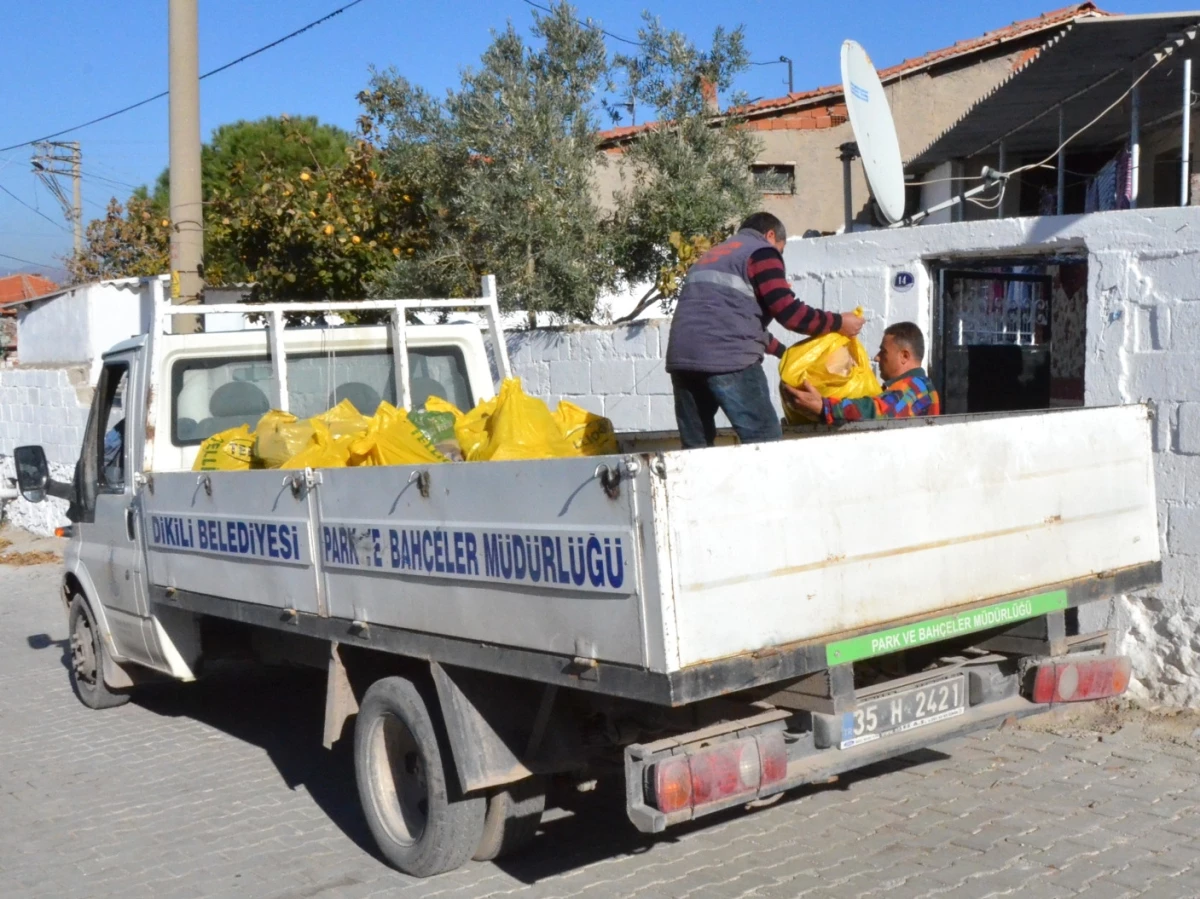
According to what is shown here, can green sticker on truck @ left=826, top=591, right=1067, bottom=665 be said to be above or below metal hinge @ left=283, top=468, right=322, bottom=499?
below

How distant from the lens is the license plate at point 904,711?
394 cm

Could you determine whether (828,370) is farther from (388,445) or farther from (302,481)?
(302,481)

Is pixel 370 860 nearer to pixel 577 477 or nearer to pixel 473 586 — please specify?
pixel 473 586

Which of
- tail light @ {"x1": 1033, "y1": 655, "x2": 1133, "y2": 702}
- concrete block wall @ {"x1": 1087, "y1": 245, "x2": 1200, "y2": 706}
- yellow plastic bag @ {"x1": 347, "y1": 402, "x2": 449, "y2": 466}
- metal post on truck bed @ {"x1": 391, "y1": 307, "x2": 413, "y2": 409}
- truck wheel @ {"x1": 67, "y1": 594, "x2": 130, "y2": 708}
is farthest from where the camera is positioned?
truck wheel @ {"x1": 67, "y1": 594, "x2": 130, "y2": 708}

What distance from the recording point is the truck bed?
347 centimetres

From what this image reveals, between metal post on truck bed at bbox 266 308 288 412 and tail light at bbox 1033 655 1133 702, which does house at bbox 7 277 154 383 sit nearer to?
metal post on truck bed at bbox 266 308 288 412

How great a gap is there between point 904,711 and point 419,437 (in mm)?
2312

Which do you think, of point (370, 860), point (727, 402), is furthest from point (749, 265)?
point (370, 860)

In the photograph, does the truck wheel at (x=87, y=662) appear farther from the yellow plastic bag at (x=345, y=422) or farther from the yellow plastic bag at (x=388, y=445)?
the yellow plastic bag at (x=388, y=445)

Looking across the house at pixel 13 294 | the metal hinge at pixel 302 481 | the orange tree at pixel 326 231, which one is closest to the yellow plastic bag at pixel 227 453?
the metal hinge at pixel 302 481

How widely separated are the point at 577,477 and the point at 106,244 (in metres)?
24.1

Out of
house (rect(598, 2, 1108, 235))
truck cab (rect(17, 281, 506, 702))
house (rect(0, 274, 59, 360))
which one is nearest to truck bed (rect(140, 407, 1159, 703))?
truck cab (rect(17, 281, 506, 702))

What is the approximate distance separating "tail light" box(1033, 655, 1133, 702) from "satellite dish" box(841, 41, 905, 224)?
3.22 metres

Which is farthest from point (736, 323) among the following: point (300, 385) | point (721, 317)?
point (300, 385)
